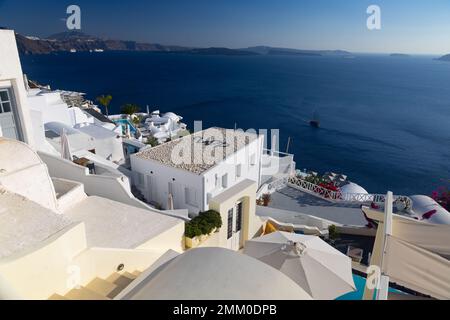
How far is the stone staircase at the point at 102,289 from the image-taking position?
575cm

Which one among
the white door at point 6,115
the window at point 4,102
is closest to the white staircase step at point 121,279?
the white door at point 6,115

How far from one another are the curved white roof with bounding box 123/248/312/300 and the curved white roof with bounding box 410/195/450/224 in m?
17.0

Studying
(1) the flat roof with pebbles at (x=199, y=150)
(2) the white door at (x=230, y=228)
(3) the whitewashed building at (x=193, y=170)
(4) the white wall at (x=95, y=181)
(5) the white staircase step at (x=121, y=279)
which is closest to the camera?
(5) the white staircase step at (x=121, y=279)

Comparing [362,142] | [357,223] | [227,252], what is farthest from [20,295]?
[362,142]

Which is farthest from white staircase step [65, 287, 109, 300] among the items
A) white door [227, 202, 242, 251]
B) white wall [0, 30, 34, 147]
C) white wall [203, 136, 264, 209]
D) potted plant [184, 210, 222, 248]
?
white wall [203, 136, 264, 209]

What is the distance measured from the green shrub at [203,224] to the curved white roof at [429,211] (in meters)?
14.0

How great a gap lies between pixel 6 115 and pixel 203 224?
807 cm

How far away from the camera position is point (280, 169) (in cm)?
2845

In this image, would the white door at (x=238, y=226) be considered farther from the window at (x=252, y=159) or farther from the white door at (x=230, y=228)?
the window at (x=252, y=159)

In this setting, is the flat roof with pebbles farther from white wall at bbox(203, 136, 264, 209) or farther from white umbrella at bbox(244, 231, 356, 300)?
white umbrella at bbox(244, 231, 356, 300)

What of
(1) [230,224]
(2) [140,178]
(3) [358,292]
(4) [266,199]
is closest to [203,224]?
(1) [230,224]

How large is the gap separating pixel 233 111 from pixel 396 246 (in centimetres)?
7893

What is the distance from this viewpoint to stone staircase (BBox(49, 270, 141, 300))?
5.75 meters
